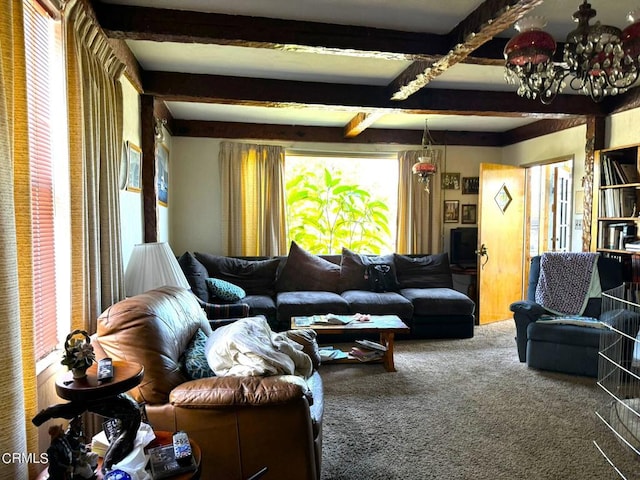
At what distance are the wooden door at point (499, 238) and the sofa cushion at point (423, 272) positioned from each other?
0.47m

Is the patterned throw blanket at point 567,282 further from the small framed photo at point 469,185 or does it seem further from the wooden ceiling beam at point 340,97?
the small framed photo at point 469,185

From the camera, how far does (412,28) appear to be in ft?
8.70

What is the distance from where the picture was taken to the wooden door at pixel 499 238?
5.37 metres

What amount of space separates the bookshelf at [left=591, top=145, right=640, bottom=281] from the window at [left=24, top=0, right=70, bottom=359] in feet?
14.6

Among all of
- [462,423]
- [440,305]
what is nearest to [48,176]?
[462,423]

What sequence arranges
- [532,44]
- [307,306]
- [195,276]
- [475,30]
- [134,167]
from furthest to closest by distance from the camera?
[307,306] < [195,276] < [134,167] < [475,30] < [532,44]

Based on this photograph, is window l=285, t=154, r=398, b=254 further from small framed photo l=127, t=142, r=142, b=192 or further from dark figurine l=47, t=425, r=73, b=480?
dark figurine l=47, t=425, r=73, b=480

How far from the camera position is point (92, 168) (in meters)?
2.07

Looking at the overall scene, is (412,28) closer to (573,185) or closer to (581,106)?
(581,106)

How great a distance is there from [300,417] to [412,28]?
7.78 ft

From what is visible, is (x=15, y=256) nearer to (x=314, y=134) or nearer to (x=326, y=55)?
(x=326, y=55)

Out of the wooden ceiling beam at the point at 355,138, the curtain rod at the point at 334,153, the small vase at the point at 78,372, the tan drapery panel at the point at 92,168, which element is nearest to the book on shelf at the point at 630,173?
the wooden ceiling beam at the point at 355,138

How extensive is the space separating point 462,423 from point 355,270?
2.62 meters

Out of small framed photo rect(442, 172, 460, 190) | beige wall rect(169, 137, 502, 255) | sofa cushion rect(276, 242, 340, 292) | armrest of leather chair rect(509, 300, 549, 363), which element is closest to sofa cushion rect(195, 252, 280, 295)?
sofa cushion rect(276, 242, 340, 292)
